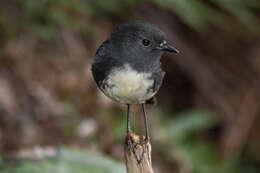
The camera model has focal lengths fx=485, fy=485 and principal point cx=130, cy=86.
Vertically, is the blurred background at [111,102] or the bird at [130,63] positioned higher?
the blurred background at [111,102]

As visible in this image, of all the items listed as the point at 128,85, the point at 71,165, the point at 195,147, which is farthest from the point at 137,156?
the point at 195,147

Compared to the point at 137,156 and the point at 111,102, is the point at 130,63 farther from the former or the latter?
the point at 111,102

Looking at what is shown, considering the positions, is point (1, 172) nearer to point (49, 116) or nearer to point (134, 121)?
point (49, 116)

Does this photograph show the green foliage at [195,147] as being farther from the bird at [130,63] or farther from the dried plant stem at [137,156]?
the bird at [130,63]

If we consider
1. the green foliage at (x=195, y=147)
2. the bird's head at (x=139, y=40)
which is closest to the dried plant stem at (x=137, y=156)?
the bird's head at (x=139, y=40)

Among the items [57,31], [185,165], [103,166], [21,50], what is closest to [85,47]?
[57,31]

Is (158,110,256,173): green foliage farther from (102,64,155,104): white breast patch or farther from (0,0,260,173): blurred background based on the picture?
(102,64,155,104): white breast patch
